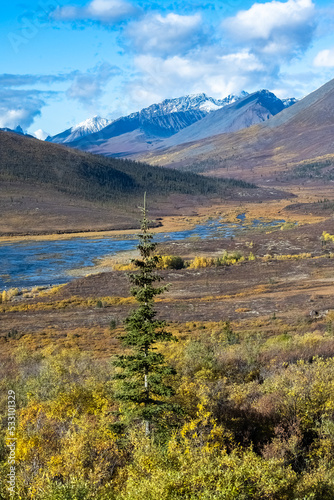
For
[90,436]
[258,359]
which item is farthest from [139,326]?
[258,359]

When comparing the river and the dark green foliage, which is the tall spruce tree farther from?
the dark green foliage

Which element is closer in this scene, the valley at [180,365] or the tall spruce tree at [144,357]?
the valley at [180,365]

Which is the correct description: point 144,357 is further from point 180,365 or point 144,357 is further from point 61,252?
point 61,252

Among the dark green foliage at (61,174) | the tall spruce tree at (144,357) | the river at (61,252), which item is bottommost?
the river at (61,252)

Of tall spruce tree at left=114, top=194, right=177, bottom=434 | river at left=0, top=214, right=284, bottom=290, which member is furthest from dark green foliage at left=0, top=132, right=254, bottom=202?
tall spruce tree at left=114, top=194, right=177, bottom=434

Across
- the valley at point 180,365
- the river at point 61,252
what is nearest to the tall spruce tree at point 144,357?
the valley at point 180,365

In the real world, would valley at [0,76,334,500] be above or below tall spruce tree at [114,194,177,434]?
below

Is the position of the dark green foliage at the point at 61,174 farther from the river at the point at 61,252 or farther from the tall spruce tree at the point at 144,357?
the tall spruce tree at the point at 144,357

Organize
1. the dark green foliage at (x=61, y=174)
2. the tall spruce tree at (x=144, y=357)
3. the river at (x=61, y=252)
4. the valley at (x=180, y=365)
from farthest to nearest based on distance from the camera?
1. the dark green foliage at (x=61, y=174)
2. the river at (x=61, y=252)
3. the tall spruce tree at (x=144, y=357)
4. the valley at (x=180, y=365)

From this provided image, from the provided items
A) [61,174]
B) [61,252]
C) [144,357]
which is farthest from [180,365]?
[61,174]

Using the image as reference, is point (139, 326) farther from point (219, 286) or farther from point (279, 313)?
point (219, 286)

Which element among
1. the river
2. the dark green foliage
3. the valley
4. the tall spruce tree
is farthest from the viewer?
the dark green foliage

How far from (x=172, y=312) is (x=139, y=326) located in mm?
30541

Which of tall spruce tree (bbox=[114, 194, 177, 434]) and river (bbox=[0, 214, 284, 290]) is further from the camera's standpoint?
river (bbox=[0, 214, 284, 290])
